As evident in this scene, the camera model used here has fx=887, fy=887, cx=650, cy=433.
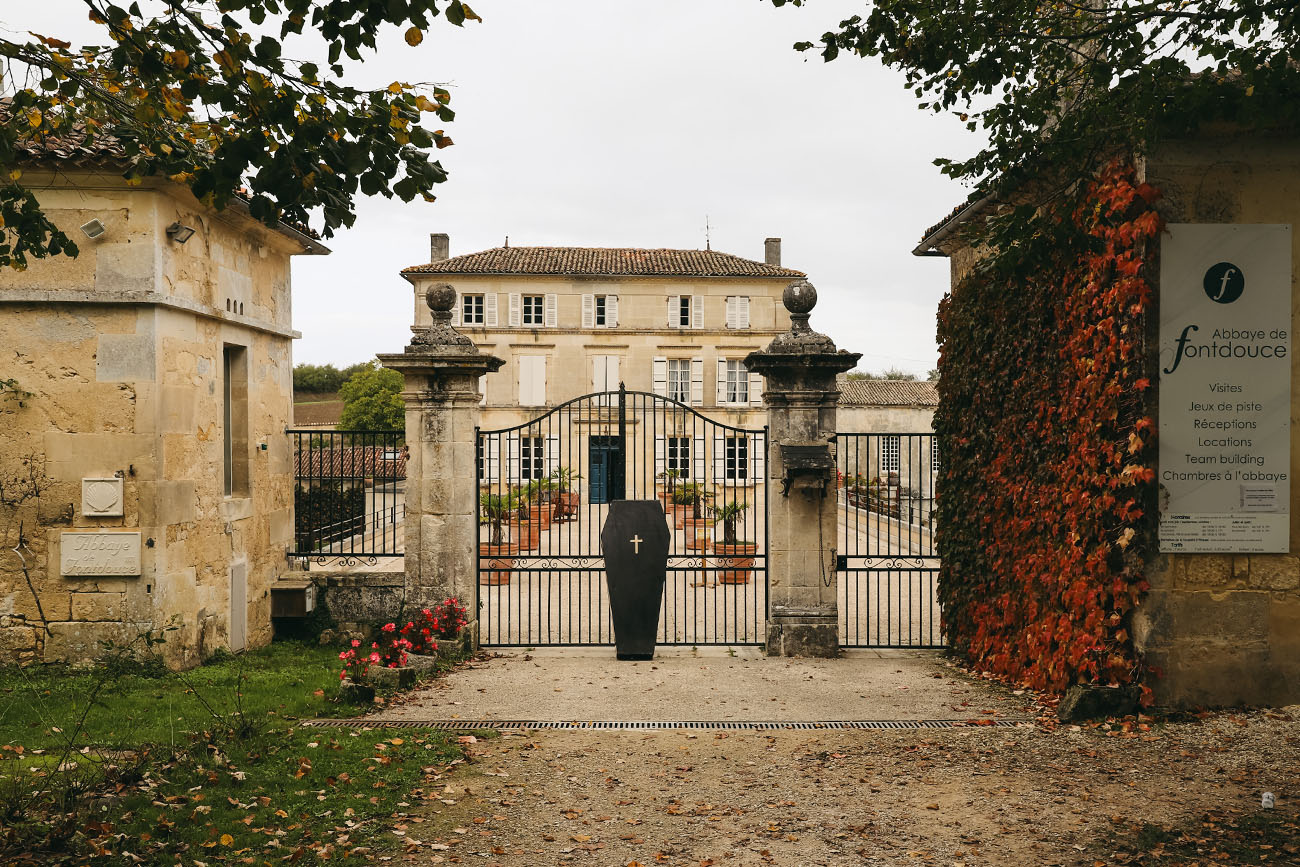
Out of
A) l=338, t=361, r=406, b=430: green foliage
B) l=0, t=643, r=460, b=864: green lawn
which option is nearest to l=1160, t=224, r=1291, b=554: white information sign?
l=0, t=643, r=460, b=864: green lawn

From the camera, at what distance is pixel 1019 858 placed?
14.1ft

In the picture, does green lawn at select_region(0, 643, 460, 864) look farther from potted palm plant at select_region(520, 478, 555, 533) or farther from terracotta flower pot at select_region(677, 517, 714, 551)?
terracotta flower pot at select_region(677, 517, 714, 551)

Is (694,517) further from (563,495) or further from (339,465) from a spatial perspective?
(563,495)

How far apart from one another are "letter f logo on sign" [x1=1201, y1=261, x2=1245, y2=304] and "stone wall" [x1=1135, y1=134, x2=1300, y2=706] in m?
0.36

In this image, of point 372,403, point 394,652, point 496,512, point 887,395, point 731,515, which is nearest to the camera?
point 394,652

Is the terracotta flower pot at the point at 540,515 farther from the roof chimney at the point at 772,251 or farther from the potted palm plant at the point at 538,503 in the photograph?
the roof chimney at the point at 772,251

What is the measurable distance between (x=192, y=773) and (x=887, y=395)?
124 ft

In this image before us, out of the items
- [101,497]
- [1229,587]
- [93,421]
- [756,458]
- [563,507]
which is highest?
[93,421]

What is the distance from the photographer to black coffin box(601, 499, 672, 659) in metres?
8.88

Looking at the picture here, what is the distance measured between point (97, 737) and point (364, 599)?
165 inches

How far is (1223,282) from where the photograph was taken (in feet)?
21.0

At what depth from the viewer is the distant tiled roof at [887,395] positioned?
39625mm

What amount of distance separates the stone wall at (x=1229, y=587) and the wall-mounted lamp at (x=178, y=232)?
804 centimetres

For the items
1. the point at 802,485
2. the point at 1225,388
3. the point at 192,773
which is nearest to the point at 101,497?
the point at 192,773
